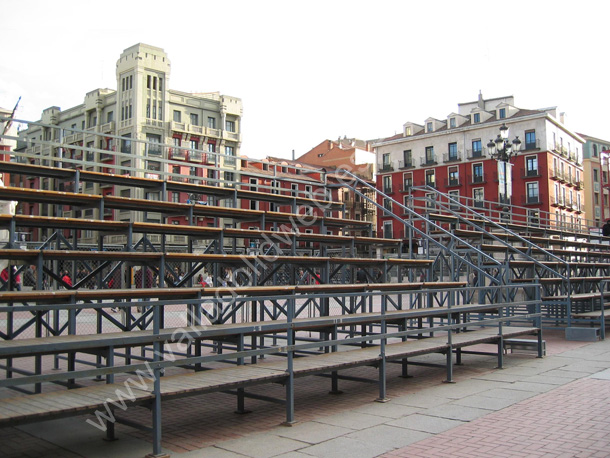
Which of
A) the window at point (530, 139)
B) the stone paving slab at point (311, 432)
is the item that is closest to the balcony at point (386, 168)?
the window at point (530, 139)

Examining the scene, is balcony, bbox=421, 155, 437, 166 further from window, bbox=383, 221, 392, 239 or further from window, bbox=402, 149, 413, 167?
window, bbox=383, 221, 392, 239

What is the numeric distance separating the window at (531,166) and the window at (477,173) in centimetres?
414

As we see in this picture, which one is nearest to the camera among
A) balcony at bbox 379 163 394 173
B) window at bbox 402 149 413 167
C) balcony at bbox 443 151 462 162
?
balcony at bbox 443 151 462 162

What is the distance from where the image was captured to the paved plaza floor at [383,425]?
18.0 ft

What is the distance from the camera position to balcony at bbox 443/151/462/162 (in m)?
60.8

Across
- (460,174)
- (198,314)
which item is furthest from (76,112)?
(198,314)

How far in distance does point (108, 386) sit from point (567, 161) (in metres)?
62.1

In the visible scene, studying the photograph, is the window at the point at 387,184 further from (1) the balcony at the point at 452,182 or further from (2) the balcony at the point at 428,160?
(1) the balcony at the point at 452,182

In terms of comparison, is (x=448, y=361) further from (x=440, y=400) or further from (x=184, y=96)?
(x=184, y=96)

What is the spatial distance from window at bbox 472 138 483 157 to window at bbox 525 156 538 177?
4371 mm

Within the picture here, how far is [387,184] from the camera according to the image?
2591 inches

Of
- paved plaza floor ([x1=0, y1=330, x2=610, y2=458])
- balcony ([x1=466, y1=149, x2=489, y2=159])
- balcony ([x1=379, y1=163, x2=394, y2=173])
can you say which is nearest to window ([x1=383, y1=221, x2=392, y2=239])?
balcony ([x1=379, y1=163, x2=394, y2=173])

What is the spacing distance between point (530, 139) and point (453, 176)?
26.6 ft

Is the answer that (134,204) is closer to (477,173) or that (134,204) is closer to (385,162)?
(477,173)
